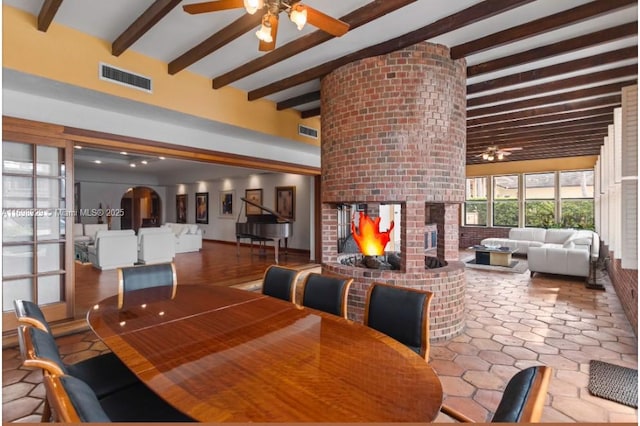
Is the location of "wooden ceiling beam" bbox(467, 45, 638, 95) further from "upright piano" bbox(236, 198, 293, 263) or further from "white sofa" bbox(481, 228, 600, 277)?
"upright piano" bbox(236, 198, 293, 263)

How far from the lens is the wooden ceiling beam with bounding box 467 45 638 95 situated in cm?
322

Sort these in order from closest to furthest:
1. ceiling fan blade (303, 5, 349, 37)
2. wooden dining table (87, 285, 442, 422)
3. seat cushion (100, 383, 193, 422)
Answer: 1. wooden dining table (87, 285, 442, 422)
2. seat cushion (100, 383, 193, 422)
3. ceiling fan blade (303, 5, 349, 37)

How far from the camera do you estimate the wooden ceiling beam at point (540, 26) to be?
244cm

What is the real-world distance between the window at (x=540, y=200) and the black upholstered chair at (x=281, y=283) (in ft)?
32.2

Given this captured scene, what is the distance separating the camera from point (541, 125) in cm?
585

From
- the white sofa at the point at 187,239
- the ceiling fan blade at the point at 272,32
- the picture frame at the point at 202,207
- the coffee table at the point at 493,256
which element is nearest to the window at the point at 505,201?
the coffee table at the point at 493,256

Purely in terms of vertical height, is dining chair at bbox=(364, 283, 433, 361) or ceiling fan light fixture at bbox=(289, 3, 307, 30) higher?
ceiling fan light fixture at bbox=(289, 3, 307, 30)

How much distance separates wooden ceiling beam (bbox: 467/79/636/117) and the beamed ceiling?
0.5 inches

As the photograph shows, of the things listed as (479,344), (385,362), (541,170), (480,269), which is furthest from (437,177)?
(541,170)

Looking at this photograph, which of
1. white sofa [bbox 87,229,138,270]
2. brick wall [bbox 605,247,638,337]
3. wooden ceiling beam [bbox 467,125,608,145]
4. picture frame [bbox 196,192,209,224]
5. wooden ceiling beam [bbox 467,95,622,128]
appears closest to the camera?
brick wall [bbox 605,247,638,337]

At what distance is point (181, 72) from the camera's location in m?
3.83

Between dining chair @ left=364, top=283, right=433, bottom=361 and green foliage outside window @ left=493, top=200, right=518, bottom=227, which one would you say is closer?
dining chair @ left=364, top=283, right=433, bottom=361

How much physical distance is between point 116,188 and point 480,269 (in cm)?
1233

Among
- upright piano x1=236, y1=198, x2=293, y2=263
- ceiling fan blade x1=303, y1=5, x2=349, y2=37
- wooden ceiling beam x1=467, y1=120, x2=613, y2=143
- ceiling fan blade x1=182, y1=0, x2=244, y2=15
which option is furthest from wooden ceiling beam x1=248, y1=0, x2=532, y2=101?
wooden ceiling beam x1=467, y1=120, x2=613, y2=143
